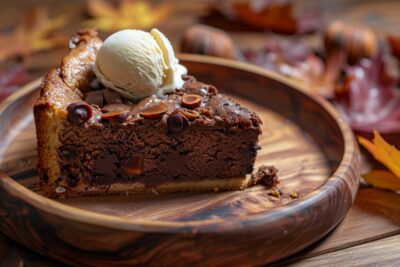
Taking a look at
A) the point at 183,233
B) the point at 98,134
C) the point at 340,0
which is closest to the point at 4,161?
the point at 98,134

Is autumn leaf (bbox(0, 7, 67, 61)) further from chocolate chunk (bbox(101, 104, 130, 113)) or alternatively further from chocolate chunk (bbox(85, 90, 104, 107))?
chocolate chunk (bbox(101, 104, 130, 113))

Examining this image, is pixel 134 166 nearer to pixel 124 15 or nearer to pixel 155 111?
pixel 155 111

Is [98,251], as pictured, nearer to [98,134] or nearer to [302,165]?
[98,134]

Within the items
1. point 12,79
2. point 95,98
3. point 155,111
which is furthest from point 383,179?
point 12,79

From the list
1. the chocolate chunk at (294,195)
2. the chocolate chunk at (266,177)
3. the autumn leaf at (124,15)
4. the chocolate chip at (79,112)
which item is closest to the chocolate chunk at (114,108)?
the chocolate chip at (79,112)

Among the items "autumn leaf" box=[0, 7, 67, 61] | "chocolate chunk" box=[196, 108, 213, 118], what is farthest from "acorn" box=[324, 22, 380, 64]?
"autumn leaf" box=[0, 7, 67, 61]

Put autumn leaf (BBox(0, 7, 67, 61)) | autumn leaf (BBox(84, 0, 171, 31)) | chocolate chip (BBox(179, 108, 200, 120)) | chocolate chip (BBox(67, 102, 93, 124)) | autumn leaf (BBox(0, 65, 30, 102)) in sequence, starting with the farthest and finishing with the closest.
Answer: autumn leaf (BBox(84, 0, 171, 31)), autumn leaf (BBox(0, 7, 67, 61)), autumn leaf (BBox(0, 65, 30, 102)), chocolate chip (BBox(179, 108, 200, 120)), chocolate chip (BBox(67, 102, 93, 124))
